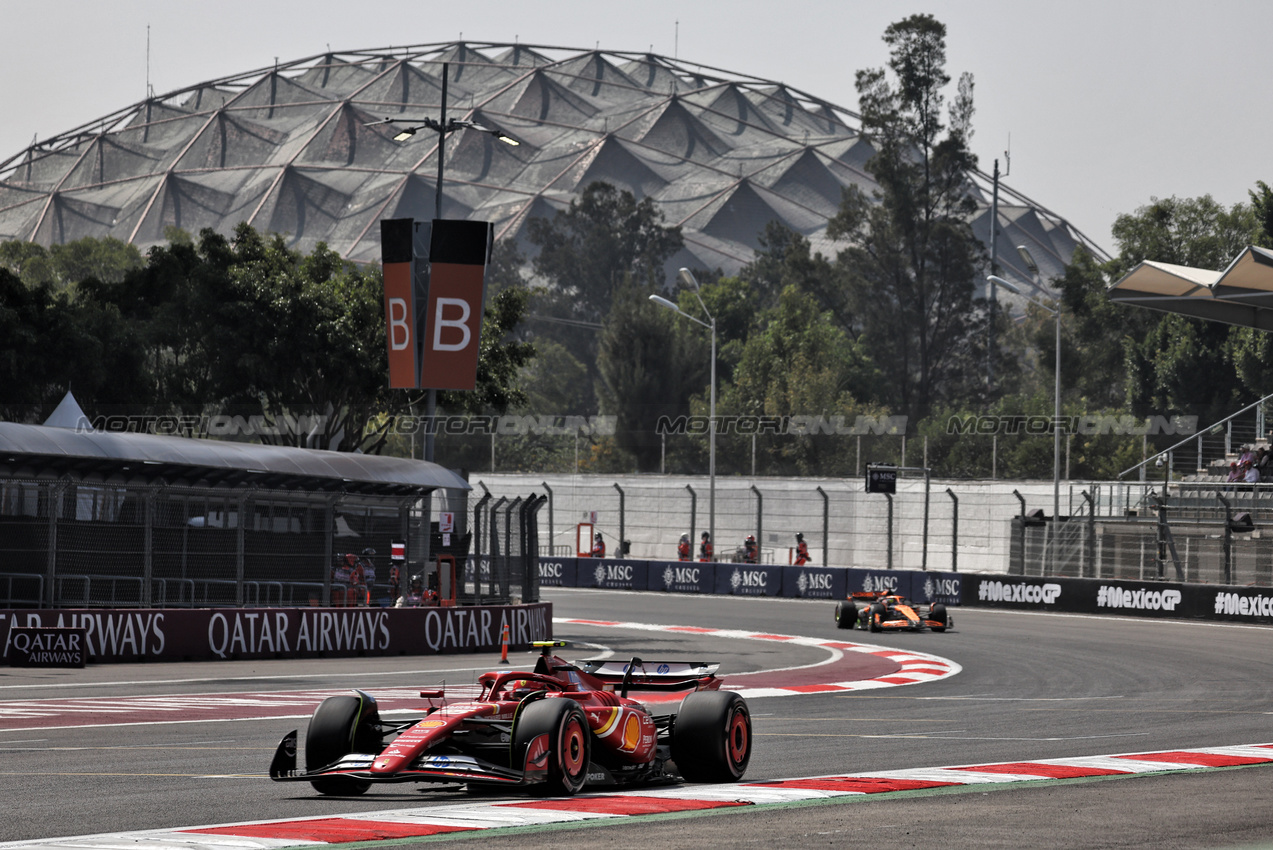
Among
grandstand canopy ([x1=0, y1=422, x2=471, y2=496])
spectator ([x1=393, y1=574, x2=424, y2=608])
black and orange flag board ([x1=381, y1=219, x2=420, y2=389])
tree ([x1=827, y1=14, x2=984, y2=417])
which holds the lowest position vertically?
spectator ([x1=393, y1=574, x2=424, y2=608])

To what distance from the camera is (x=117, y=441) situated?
28.2 metres

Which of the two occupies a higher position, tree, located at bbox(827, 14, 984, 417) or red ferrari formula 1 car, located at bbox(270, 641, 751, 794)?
tree, located at bbox(827, 14, 984, 417)

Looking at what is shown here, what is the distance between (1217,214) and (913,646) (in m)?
62.3

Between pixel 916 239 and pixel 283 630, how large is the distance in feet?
249

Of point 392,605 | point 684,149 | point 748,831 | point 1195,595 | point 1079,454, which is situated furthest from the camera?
point 684,149

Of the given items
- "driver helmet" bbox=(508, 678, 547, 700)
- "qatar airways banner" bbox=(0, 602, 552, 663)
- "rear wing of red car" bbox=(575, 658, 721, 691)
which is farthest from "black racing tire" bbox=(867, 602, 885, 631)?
"driver helmet" bbox=(508, 678, 547, 700)

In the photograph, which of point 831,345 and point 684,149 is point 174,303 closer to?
point 831,345

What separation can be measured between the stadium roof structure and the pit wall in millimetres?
108678

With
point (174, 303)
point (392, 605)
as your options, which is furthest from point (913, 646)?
point (174, 303)

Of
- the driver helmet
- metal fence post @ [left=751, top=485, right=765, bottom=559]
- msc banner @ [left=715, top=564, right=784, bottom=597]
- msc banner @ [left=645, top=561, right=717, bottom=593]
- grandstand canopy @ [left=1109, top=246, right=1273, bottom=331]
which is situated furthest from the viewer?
metal fence post @ [left=751, top=485, right=765, bottom=559]

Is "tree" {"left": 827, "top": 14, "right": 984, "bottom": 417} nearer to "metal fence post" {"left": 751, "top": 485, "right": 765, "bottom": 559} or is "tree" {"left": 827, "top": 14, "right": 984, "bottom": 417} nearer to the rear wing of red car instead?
"metal fence post" {"left": 751, "top": 485, "right": 765, "bottom": 559}

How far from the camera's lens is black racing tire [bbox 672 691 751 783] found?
10125 mm

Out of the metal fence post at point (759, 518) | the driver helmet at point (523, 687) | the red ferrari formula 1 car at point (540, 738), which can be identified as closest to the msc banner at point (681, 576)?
the metal fence post at point (759, 518)

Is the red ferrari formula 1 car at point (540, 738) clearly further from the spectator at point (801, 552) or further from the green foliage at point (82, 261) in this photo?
the green foliage at point (82, 261)
